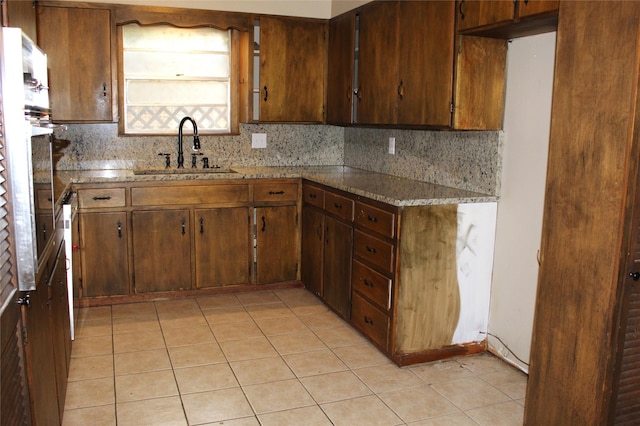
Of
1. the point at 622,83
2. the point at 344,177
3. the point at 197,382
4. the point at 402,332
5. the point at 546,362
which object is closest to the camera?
the point at 622,83

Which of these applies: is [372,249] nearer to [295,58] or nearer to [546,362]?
[546,362]

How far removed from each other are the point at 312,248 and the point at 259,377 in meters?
1.45

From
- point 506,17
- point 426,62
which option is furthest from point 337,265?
point 506,17

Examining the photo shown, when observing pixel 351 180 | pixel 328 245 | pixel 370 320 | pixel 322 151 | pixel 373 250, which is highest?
pixel 322 151

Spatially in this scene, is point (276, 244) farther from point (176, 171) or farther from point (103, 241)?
point (103, 241)

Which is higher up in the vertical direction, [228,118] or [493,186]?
[228,118]

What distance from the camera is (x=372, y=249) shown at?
3.42 metres

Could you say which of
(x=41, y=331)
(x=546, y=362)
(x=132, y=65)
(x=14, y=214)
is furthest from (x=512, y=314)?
(x=132, y=65)

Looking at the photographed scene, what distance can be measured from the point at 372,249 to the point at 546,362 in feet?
4.57

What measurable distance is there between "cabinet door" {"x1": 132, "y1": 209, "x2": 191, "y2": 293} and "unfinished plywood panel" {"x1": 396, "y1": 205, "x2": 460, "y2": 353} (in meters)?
1.78

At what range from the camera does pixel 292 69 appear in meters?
4.62

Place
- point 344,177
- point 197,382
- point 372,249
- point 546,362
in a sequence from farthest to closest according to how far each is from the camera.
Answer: point 344,177
point 372,249
point 197,382
point 546,362

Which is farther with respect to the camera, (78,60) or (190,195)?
(190,195)

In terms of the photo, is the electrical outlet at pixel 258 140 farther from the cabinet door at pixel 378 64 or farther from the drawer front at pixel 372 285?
the drawer front at pixel 372 285
